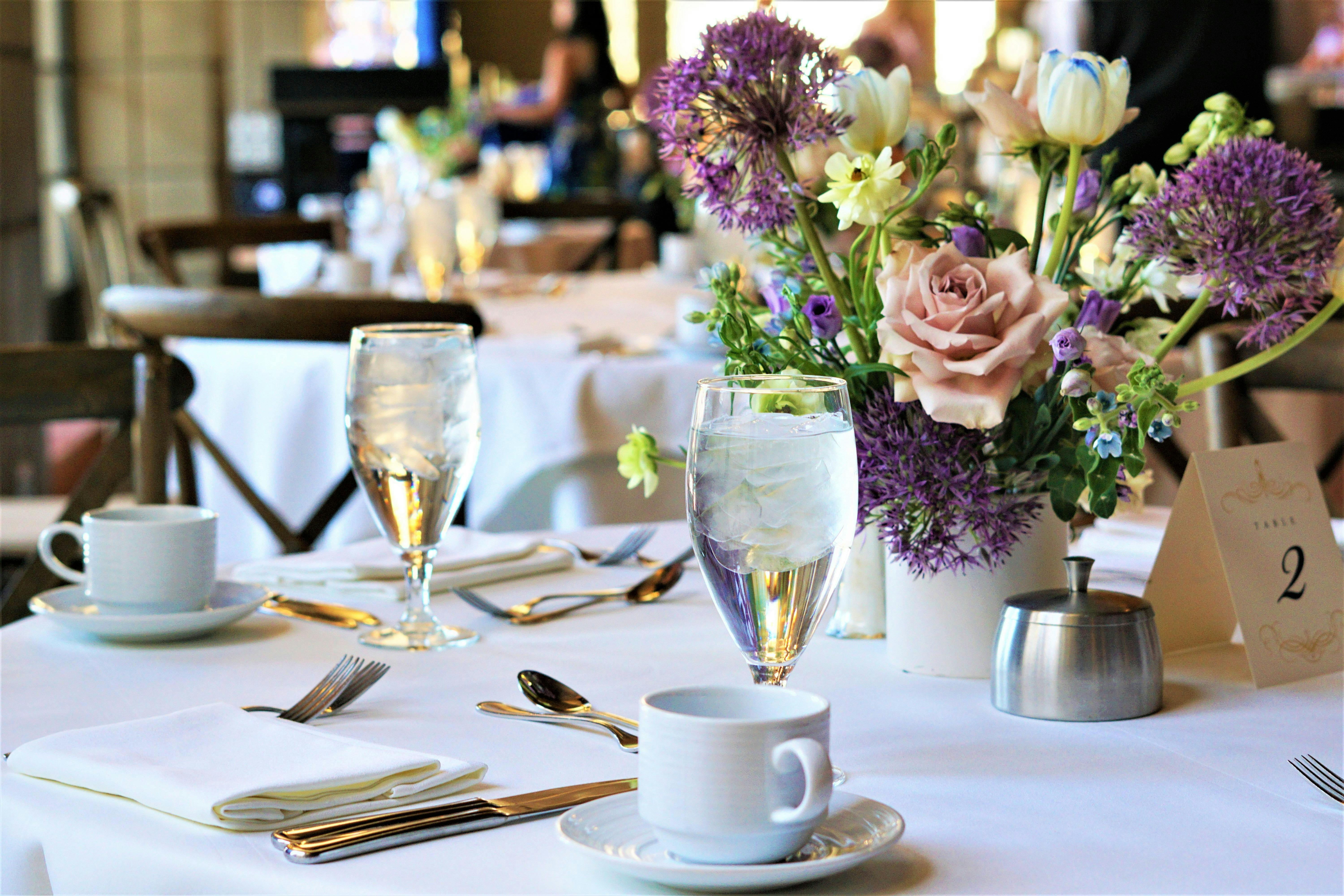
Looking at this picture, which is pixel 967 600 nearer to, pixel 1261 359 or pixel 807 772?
pixel 1261 359

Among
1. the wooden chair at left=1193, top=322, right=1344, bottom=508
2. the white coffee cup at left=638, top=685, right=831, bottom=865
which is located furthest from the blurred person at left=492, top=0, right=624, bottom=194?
the white coffee cup at left=638, top=685, right=831, bottom=865

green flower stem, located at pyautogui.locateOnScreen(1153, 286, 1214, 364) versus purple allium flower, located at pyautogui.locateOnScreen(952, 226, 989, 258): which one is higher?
purple allium flower, located at pyautogui.locateOnScreen(952, 226, 989, 258)

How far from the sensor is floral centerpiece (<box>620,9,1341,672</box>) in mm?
724

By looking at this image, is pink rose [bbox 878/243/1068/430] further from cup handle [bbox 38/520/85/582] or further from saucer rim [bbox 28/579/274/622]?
cup handle [bbox 38/520/85/582]

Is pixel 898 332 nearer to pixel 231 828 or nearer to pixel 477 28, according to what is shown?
pixel 231 828

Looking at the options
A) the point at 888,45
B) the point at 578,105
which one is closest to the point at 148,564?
the point at 888,45

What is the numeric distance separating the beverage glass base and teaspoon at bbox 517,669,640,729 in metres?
0.13

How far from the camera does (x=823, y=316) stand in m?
0.76

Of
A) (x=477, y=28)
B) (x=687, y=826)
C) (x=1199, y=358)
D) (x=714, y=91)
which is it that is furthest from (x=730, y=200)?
(x=477, y=28)

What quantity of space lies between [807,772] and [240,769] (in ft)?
0.85

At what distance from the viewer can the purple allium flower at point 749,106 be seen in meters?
0.75

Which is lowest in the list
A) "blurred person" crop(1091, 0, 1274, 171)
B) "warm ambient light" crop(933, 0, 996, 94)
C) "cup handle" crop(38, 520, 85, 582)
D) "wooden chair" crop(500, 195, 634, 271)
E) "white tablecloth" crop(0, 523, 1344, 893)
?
"white tablecloth" crop(0, 523, 1344, 893)

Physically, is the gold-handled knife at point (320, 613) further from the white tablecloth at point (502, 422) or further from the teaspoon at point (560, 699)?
the white tablecloth at point (502, 422)

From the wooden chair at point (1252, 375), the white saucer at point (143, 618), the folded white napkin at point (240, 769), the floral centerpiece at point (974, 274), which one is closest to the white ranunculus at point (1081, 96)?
the floral centerpiece at point (974, 274)
